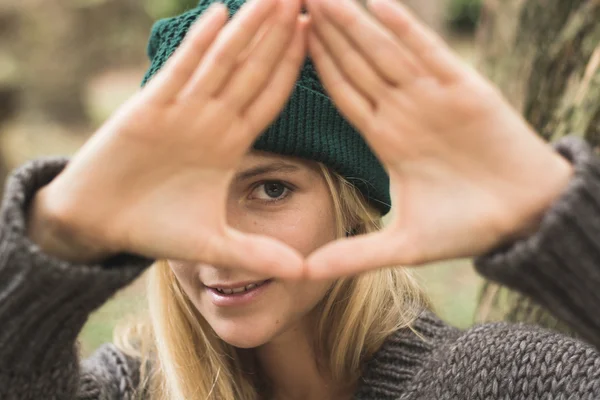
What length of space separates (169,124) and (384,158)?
407mm

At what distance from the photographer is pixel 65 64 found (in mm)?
7852

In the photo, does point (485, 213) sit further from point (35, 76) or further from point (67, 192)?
point (35, 76)

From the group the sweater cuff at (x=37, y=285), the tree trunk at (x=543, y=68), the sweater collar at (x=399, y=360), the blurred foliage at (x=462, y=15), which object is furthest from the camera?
the blurred foliage at (x=462, y=15)

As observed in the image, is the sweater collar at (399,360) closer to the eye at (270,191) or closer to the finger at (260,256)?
the eye at (270,191)

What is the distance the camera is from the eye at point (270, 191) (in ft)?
5.57

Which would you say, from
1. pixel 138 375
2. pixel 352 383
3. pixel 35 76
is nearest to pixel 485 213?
pixel 352 383

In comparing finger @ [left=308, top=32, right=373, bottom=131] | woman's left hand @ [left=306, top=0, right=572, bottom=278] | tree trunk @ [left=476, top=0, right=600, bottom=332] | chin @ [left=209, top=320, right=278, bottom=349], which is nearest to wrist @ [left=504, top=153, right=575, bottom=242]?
woman's left hand @ [left=306, top=0, right=572, bottom=278]

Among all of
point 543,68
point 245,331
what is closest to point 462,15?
point 543,68

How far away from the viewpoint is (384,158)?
1335 millimetres

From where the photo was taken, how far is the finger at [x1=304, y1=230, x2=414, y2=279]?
1253 mm

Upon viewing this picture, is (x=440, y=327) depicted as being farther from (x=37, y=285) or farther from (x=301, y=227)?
(x=37, y=285)

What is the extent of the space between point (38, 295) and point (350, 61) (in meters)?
0.74

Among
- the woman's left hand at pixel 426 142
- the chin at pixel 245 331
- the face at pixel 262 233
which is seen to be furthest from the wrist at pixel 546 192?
the chin at pixel 245 331

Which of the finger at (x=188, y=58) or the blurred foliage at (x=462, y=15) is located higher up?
the finger at (x=188, y=58)
